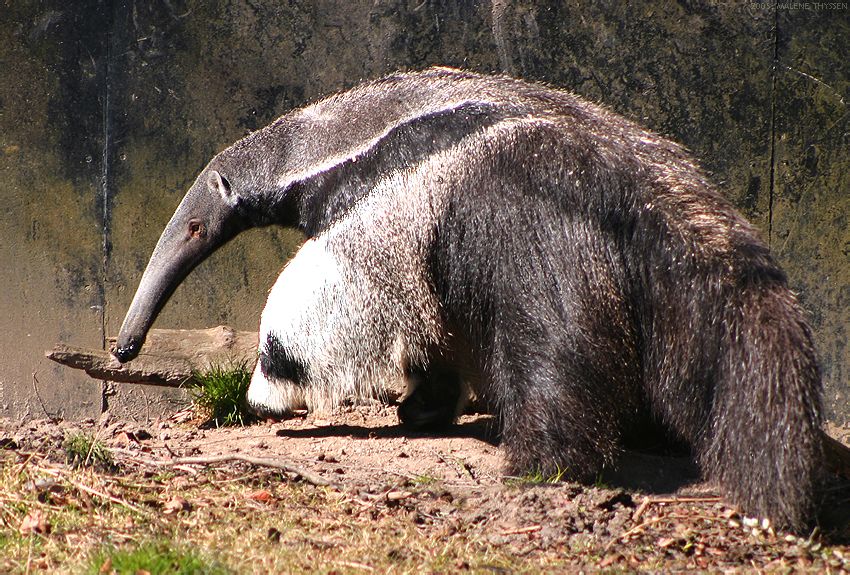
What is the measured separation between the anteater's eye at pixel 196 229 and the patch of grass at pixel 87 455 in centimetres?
167

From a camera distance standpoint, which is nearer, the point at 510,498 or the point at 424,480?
the point at 510,498

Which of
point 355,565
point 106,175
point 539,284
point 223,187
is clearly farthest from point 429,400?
point 106,175

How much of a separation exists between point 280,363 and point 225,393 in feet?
3.34

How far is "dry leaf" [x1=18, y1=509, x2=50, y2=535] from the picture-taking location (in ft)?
13.3

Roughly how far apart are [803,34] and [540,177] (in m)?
2.70

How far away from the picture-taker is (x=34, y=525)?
13.3 ft

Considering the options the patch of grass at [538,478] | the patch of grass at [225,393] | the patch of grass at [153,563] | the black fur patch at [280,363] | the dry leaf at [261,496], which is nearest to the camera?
the patch of grass at [153,563]

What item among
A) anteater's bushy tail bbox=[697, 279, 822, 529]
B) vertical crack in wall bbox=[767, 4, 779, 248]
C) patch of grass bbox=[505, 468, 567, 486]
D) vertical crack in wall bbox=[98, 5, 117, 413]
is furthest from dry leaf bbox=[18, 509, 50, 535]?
vertical crack in wall bbox=[767, 4, 779, 248]

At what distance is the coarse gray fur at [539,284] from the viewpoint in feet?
14.8

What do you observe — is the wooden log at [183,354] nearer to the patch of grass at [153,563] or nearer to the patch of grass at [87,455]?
the patch of grass at [87,455]

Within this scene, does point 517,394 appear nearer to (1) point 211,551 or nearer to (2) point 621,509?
(2) point 621,509

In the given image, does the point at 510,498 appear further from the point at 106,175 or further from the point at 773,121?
the point at 106,175

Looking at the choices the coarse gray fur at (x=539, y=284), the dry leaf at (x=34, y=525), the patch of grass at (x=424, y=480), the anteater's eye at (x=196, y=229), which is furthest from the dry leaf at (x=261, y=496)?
the anteater's eye at (x=196, y=229)

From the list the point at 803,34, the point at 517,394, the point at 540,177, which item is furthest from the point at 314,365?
the point at 803,34
